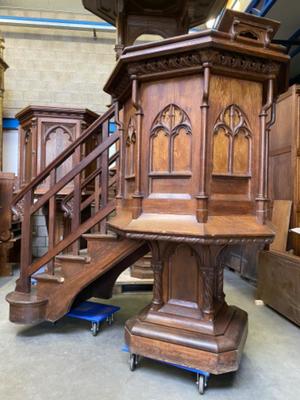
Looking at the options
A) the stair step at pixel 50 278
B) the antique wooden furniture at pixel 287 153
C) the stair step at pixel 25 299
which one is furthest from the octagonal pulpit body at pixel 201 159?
the antique wooden furniture at pixel 287 153

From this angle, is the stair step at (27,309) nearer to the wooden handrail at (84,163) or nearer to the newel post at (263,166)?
the wooden handrail at (84,163)

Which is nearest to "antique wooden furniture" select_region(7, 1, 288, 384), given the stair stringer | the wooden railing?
the stair stringer

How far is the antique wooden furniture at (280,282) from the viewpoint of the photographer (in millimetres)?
3082

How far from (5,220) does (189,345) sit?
371cm

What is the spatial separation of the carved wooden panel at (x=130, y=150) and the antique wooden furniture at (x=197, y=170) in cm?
2

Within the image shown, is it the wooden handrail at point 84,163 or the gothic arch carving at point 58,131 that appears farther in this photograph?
the gothic arch carving at point 58,131

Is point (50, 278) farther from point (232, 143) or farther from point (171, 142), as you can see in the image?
point (232, 143)

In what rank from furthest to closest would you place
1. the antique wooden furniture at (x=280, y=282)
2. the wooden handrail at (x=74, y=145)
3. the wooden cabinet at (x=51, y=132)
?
1. the wooden cabinet at (x=51, y=132)
2. the antique wooden furniture at (x=280, y=282)
3. the wooden handrail at (x=74, y=145)

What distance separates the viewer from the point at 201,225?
181 centimetres

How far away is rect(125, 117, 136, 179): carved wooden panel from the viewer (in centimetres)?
221

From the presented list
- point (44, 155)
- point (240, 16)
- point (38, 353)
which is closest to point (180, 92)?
point (240, 16)

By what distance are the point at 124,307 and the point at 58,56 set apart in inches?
215

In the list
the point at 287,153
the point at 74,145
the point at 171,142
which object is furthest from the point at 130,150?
the point at 287,153

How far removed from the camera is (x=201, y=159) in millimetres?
1857
